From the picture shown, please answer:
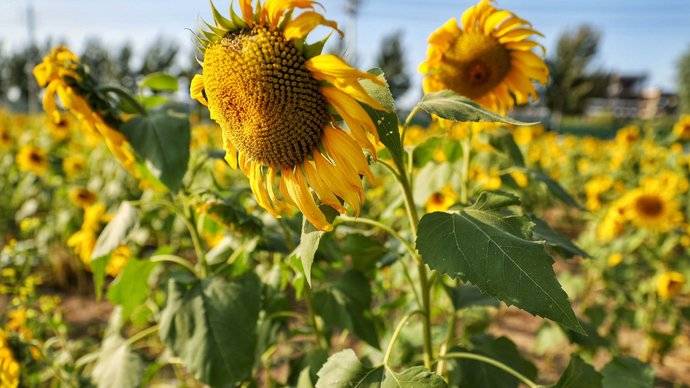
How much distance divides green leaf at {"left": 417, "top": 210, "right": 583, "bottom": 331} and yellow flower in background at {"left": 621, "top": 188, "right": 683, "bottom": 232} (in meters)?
2.44

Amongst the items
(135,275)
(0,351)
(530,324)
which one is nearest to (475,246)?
(135,275)

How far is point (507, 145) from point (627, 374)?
0.65 metres

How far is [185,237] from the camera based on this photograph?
152 inches

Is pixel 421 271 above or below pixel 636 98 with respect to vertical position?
above

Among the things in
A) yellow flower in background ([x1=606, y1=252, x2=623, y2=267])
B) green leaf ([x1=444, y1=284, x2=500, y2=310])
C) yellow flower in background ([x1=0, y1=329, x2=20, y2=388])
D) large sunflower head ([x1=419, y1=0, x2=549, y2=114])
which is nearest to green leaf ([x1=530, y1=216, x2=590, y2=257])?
green leaf ([x1=444, y1=284, x2=500, y2=310])

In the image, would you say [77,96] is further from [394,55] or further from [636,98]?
[636,98]

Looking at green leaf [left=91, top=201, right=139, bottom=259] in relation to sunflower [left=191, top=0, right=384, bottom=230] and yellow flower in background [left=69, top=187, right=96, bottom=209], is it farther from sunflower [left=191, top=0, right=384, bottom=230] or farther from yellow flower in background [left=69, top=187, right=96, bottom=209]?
yellow flower in background [left=69, top=187, right=96, bottom=209]

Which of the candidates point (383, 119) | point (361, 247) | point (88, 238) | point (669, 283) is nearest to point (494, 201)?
point (383, 119)

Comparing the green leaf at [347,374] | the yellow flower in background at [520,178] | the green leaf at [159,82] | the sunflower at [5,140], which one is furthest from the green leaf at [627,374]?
the sunflower at [5,140]

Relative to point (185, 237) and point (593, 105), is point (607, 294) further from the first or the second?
point (593, 105)

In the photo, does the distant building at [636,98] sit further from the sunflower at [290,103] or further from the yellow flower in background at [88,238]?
the sunflower at [290,103]

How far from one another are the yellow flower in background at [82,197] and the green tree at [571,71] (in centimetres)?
2256

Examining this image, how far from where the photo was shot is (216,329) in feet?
3.97

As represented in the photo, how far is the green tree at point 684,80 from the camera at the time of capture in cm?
3753
